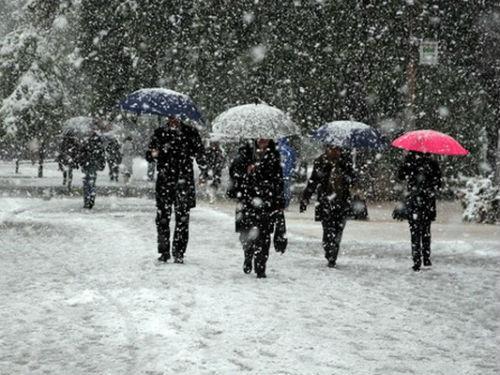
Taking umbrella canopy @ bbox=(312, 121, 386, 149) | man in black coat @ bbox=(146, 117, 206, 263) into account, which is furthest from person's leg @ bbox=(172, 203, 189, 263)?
umbrella canopy @ bbox=(312, 121, 386, 149)

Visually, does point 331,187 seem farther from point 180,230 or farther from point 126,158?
point 126,158

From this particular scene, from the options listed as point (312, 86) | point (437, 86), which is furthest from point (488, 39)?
point (312, 86)

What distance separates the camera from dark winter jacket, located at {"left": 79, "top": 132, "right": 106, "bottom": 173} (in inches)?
757

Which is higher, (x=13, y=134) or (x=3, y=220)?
(x=13, y=134)

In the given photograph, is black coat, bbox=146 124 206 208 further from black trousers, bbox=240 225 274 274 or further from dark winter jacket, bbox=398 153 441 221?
dark winter jacket, bbox=398 153 441 221

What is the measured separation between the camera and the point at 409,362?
6.39 meters

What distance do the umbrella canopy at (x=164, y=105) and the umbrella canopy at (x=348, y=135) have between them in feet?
8.44

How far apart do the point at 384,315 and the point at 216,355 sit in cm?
232

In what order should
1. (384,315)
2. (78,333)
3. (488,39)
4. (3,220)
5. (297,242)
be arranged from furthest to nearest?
(488,39), (3,220), (297,242), (384,315), (78,333)

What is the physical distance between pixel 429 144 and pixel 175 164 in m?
3.16

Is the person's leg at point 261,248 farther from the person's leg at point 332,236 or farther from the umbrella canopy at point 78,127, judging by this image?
the umbrella canopy at point 78,127

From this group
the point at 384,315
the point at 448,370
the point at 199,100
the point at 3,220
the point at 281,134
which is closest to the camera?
the point at 448,370

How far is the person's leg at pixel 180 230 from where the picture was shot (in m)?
10.6

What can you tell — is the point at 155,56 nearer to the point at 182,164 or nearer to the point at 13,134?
the point at 13,134
